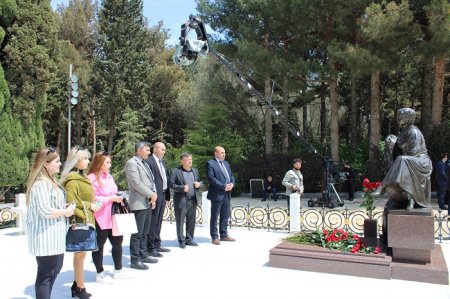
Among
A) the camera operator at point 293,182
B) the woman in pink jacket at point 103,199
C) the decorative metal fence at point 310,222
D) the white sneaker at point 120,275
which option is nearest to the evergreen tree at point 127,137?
the decorative metal fence at point 310,222

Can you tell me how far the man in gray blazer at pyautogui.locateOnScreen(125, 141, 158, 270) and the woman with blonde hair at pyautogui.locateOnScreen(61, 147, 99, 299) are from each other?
47.7 inches

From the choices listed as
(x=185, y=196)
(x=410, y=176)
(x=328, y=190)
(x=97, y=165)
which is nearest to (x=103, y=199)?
(x=97, y=165)

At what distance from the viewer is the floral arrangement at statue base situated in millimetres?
5738

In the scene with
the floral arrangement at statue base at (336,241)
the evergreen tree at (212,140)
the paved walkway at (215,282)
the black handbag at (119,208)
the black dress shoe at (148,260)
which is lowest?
the paved walkway at (215,282)

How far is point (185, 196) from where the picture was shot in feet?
24.0

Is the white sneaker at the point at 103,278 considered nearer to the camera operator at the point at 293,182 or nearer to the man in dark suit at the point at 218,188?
the man in dark suit at the point at 218,188

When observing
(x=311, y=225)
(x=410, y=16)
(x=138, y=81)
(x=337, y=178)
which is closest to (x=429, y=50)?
(x=410, y=16)

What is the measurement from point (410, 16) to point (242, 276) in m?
11.8

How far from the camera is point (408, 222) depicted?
545cm

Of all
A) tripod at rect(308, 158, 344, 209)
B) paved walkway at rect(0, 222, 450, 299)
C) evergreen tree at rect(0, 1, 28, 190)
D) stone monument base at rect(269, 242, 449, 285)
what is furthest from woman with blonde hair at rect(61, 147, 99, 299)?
tripod at rect(308, 158, 344, 209)

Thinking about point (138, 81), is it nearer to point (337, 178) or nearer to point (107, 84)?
point (107, 84)

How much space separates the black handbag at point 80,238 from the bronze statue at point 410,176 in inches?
153

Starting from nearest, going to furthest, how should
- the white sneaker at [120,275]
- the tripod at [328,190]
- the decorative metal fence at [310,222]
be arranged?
the white sneaker at [120,275] → the decorative metal fence at [310,222] → the tripod at [328,190]

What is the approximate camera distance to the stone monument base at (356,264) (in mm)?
5268
